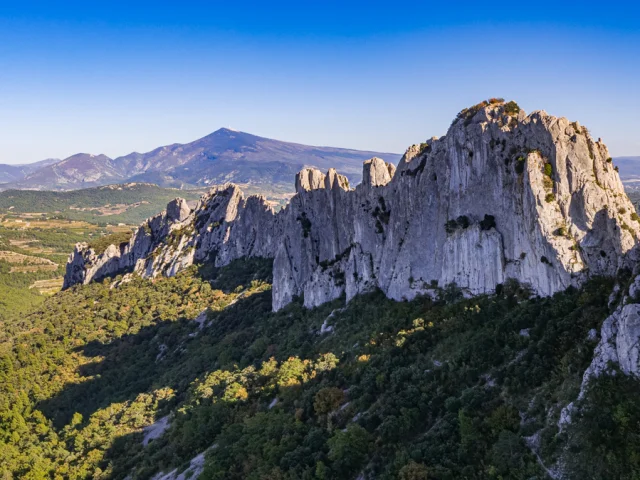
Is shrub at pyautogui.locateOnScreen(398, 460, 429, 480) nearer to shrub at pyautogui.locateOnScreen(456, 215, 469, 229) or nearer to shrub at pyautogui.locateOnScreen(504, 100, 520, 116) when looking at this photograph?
shrub at pyautogui.locateOnScreen(456, 215, 469, 229)

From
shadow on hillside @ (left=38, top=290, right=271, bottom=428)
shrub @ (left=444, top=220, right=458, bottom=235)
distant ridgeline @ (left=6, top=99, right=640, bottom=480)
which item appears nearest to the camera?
distant ridgeline @ (left=6, top=99, right=640, bottom=480)

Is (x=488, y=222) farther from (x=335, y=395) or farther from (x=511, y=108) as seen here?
(x=335, y=395)

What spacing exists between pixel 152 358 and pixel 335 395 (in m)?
61.7

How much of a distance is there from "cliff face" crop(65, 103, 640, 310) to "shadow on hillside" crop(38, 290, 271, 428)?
12.6m

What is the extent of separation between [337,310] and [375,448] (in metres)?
33.9

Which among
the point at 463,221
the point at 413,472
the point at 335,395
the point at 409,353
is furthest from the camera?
the point at 463,221

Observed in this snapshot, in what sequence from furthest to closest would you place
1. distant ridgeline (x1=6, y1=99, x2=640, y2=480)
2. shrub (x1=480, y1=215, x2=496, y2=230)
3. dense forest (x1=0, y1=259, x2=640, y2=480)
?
shrub (x1=480, y1=215, x2=496, y2=230) < distant ridgeline (x1=6, y1=99, x2=640, y2=480) < dense forest (x1=0, y1=259, x2=640, y2=480)

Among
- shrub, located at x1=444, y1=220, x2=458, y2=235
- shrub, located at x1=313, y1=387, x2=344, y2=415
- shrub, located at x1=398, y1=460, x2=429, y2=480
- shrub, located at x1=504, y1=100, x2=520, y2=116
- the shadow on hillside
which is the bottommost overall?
the shadow on hillside

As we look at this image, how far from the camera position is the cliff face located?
3812 centimetres

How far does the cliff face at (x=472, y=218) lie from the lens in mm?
38125

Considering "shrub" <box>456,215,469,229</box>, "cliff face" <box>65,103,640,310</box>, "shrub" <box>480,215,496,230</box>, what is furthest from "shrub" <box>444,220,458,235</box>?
"shrub" <box>480,215,496,230</box>

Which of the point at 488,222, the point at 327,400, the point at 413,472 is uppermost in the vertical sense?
the point at 488,222

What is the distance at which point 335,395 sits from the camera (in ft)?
139

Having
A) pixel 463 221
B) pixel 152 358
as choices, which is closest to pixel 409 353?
pixel 463 221
